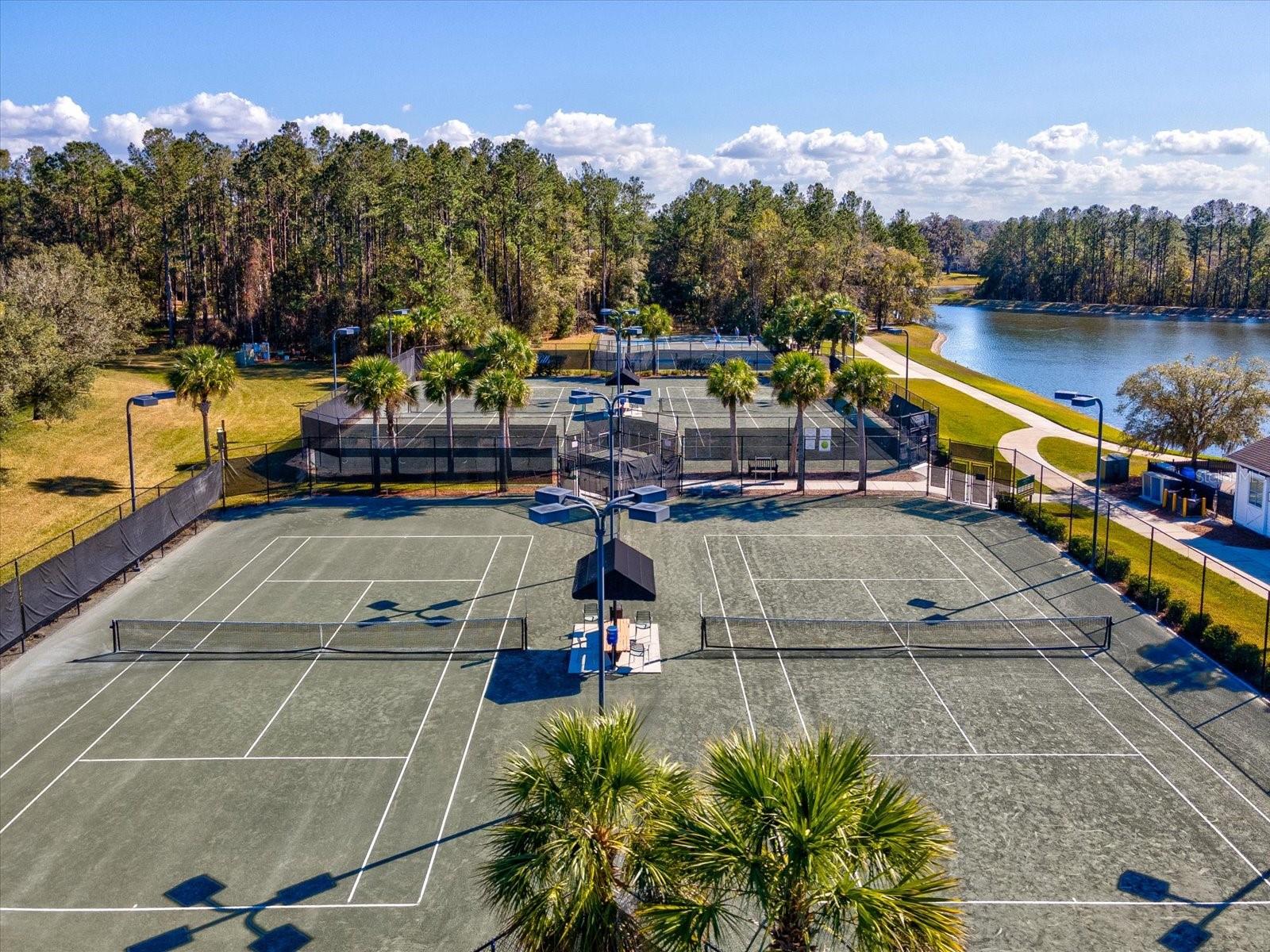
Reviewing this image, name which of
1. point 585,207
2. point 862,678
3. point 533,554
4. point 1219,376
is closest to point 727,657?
point 862,678

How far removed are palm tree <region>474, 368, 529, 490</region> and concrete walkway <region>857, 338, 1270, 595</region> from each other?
21.7 m

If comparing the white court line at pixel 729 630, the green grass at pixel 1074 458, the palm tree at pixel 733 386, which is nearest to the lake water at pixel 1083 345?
the green grass at pixel 1074 458

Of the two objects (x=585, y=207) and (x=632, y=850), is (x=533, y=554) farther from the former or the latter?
(x=585, y=207)

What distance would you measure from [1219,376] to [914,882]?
138 feet

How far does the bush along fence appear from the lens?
2519cm

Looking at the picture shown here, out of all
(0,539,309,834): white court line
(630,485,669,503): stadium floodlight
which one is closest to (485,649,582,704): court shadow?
(630,485,669,503): stadium floodlight

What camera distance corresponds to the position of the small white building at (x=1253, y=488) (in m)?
35.6

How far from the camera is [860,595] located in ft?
97.1

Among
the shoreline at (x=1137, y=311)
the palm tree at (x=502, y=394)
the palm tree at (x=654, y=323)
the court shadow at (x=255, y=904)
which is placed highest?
the shoreline at (x=1137, y=311)

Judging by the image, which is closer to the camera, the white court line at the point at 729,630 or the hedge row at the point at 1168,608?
the white court line at the point at 729,630

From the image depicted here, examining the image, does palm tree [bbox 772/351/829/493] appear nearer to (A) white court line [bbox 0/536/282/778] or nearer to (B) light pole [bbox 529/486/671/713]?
(B) light pole [bbox 529/486/671/713]

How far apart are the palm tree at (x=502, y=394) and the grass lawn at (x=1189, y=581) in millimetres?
22147

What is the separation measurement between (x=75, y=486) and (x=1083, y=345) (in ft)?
344

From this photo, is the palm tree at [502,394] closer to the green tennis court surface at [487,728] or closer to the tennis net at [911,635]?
the green tennis court surface at [487,728]
